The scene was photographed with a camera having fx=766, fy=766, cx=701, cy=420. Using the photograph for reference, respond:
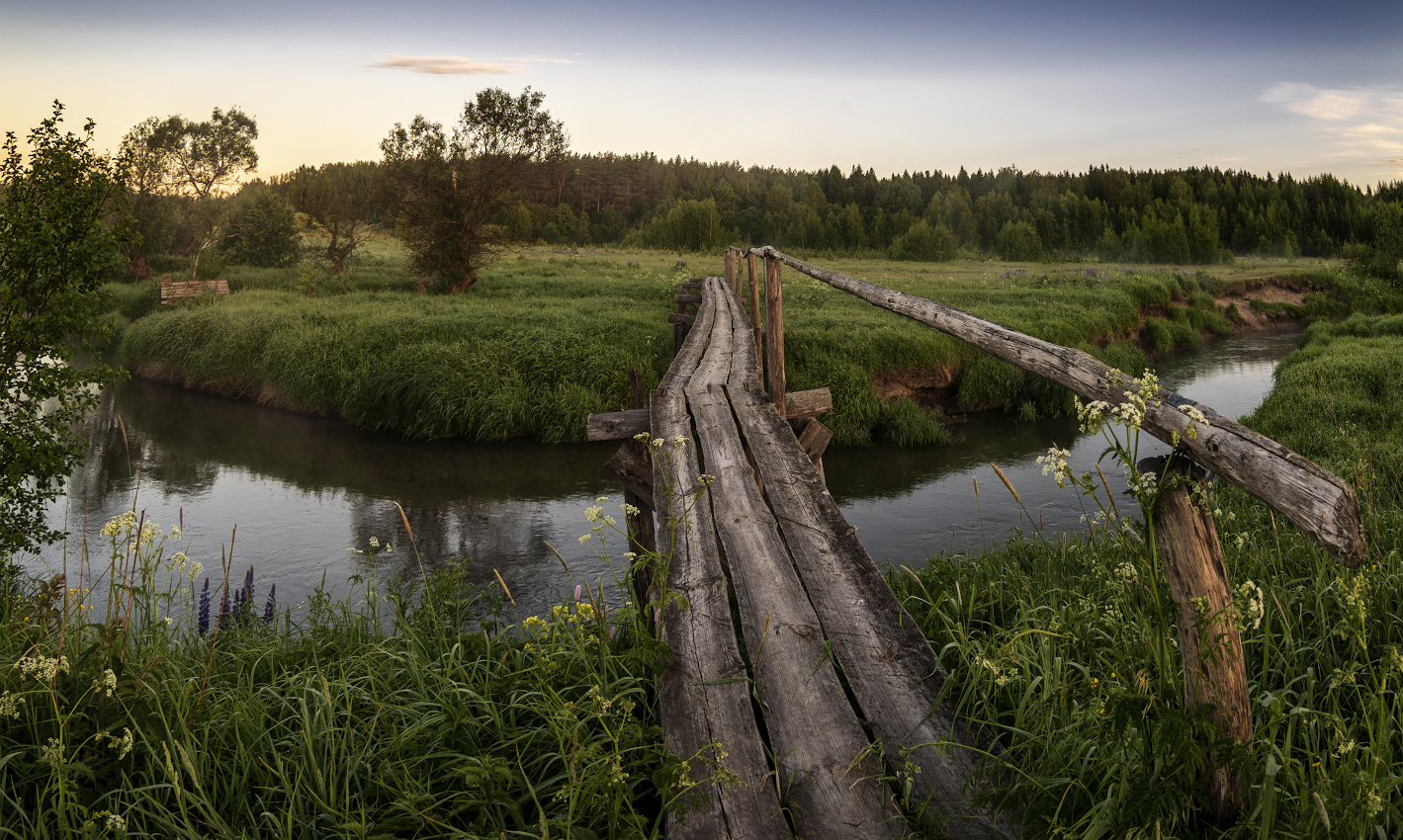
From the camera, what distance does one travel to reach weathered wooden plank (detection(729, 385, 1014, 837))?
78.2 inches

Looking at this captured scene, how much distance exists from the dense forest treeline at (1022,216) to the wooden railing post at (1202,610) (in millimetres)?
44599

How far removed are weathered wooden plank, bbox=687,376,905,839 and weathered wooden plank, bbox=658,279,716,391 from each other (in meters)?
2.80

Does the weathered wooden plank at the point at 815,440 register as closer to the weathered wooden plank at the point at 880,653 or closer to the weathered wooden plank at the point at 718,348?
the weathered wooden plank at the point at 718,348

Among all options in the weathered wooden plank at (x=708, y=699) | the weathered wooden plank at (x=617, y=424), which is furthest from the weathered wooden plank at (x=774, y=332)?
the weathered wooden plank at (x=708, y=699)

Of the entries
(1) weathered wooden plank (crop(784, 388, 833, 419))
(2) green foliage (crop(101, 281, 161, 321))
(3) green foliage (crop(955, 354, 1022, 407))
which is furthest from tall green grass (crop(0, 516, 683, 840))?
(2) green foliage (crop(101, 281, 161, 321))

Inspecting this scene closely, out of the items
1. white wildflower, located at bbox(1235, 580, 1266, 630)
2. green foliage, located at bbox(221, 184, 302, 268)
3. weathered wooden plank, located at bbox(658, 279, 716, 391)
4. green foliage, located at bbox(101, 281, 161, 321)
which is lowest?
white wildflower, located at bbox(1235, 580, 1266, 630)

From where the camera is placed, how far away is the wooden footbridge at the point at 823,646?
5.29ft

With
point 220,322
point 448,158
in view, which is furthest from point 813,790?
point 448,158

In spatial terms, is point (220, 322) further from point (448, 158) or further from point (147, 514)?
point (147, 514)

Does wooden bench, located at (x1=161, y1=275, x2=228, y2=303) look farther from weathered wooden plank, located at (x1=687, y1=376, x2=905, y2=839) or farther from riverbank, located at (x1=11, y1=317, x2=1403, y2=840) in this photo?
weathered wooden plank, located at (x1=687, y1=376, x2=905, y2=839)

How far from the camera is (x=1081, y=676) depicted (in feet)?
9.19

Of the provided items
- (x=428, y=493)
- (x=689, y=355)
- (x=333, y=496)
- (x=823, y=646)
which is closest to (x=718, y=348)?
(x=689, y=355)

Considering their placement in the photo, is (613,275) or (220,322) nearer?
(220,322)

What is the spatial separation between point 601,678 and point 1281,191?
76288 millimetres
